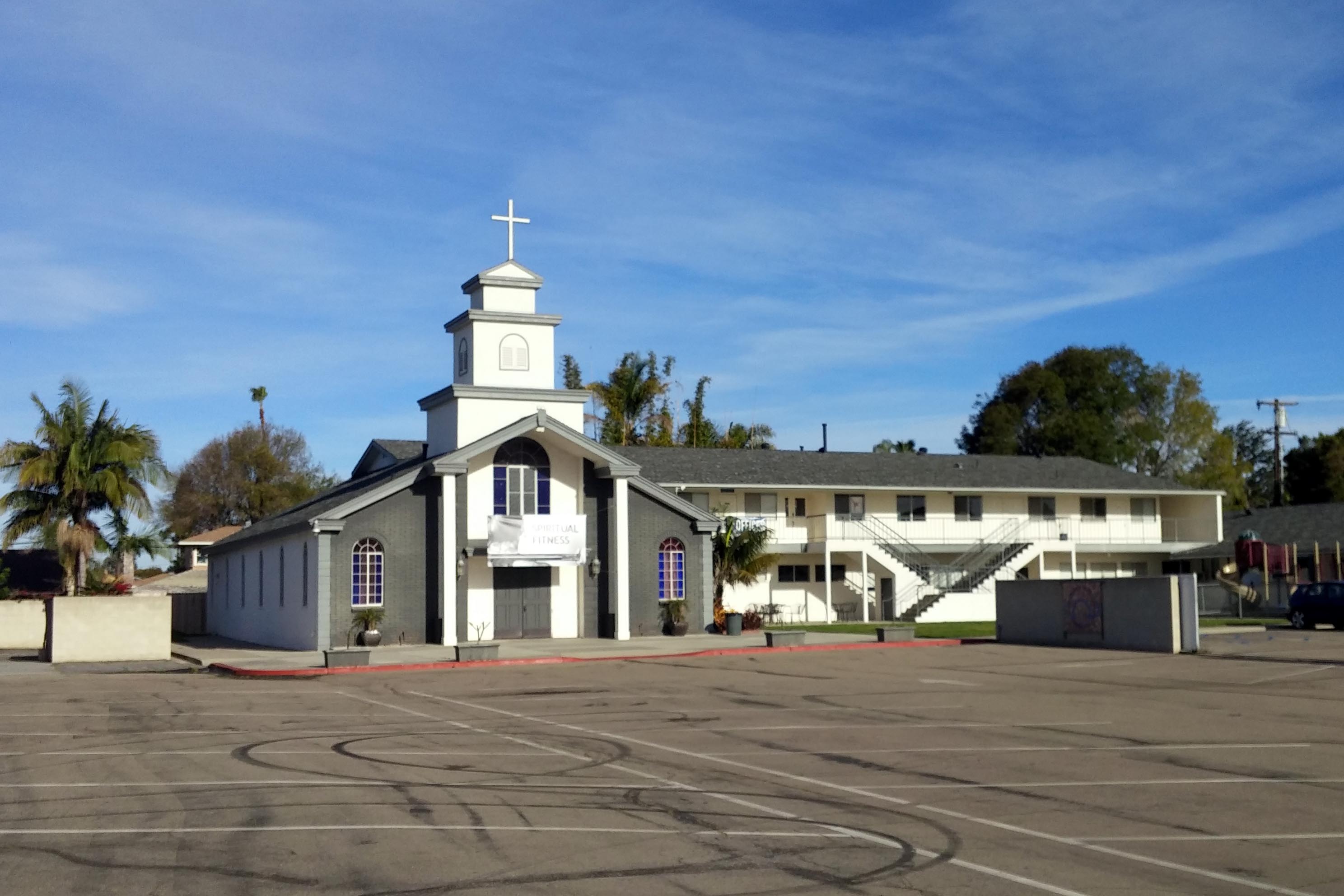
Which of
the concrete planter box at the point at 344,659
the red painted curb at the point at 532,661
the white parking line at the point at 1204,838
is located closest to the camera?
the white parking line at the point at 1204,838

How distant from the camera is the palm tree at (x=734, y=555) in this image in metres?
43.5

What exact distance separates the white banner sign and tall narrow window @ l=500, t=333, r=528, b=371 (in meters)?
4.88

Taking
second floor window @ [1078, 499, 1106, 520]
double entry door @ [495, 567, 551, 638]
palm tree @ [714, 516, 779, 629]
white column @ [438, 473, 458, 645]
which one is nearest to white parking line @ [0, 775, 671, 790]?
white column @ [438, 473, 458, 645]

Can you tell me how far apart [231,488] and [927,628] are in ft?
195

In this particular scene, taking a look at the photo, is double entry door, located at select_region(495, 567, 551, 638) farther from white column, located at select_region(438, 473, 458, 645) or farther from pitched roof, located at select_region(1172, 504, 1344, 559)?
pitched roof, located at select_region(1172, 504, 1344, 559)

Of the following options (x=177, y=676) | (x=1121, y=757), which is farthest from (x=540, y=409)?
(x=1121, y=757)

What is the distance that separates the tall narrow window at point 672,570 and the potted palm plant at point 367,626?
28.1 feet

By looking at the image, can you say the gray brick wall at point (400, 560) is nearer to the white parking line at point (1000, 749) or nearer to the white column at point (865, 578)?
the white column at point (865, 578)

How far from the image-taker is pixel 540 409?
3756cm

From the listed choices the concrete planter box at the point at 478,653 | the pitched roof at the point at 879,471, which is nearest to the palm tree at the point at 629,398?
A: the pitched roof at the point at 879,471

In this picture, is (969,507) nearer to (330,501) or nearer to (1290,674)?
(330,501)

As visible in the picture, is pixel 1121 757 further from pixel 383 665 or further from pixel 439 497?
pixel 439 497

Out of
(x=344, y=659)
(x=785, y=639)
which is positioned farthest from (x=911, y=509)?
(x=344, y=659)

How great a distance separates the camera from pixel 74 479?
42125mm
